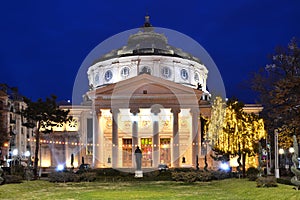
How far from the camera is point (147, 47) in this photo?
10038 cm

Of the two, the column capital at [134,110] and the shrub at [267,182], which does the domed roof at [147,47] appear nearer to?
the column capital at [134,110]

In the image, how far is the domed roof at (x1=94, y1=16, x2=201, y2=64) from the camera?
99125 millimetres

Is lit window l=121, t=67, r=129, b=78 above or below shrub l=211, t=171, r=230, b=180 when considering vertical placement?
above

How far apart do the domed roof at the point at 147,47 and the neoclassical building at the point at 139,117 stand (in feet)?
1.30

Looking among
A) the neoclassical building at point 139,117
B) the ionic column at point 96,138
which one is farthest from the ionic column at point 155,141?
the ionic column at point 96,138

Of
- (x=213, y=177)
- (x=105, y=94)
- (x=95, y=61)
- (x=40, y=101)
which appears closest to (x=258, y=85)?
(x=213, y=177)

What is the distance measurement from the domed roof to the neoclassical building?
1.30 feet

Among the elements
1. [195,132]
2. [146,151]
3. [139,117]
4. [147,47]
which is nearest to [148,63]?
[147,47]

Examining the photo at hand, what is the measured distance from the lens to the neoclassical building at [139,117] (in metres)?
71.1

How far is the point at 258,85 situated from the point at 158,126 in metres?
27.0

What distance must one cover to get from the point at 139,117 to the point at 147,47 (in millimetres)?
25256

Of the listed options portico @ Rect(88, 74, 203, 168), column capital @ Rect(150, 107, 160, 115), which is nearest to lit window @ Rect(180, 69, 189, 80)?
portico @ Rect(88, 74, 203, 168)

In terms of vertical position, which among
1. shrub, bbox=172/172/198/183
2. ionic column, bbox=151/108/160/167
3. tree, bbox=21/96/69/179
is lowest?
shrub, bbox=172/172/198/183

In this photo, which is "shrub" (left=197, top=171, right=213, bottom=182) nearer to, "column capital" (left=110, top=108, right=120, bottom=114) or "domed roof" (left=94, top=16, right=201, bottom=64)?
"column capital" (left=110, top=108, right=120, bottom=114)
